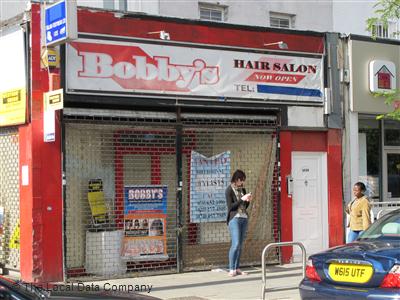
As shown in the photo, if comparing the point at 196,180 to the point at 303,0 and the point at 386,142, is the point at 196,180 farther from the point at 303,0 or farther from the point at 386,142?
the point at 303,0

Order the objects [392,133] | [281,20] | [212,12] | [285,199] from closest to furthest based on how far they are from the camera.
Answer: [285,199] → [392,133] → [212,12] → [281,20]


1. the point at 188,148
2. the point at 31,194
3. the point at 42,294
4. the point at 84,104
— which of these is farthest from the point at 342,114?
the point at 42,294

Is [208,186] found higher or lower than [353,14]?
lower

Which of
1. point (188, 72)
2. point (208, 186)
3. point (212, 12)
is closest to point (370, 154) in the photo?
point (208, 186)

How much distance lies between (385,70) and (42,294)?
1085 centimetres

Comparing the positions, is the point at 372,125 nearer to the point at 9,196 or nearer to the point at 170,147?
the point at 170,147

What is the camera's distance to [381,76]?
13562 mm

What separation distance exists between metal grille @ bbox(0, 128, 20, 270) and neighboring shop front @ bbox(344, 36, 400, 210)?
Result: 22.1 ft

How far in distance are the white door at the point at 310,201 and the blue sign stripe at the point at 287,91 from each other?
3.98 ft

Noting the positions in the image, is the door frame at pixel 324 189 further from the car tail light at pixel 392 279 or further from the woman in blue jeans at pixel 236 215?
the car tail light at pixel 392 279

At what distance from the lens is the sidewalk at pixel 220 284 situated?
9211 millimetres

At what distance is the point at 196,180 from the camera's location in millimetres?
11602

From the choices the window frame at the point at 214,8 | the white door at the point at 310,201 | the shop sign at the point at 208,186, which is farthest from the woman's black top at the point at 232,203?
the window frame at the point at 214,8

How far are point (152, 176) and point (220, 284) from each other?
94.0 inches
